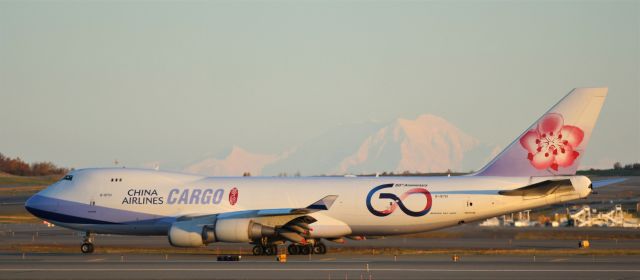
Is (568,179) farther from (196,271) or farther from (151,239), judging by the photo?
(151,239)

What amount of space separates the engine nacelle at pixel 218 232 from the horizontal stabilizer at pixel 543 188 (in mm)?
8537

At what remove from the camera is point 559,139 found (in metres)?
34.1

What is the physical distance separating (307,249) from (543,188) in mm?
8611

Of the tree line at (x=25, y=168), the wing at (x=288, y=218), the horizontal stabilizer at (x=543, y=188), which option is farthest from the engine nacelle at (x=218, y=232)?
the tree line at (x=25, y=168)

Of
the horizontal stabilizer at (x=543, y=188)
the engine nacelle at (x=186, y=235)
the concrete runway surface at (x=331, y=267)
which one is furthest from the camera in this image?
the engine nacelle at (x=186, y=235)

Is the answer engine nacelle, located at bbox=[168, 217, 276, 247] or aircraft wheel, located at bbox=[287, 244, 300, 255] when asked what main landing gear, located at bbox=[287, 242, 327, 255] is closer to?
aircraft wheel, located at bbox=[287, 244, 300, 255]

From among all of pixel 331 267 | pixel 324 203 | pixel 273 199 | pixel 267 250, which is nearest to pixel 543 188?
pixel 324 203

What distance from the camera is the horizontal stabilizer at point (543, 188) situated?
32.9 meters

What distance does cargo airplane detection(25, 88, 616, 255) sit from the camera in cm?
3400

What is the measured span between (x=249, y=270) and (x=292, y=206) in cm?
930

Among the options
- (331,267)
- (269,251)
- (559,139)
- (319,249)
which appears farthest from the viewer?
(319,249)

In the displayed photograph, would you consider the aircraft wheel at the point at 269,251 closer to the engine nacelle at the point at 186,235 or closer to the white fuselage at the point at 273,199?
the white fuselage at the point at 273,199

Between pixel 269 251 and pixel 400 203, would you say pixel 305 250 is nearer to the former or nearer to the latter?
pixel 269 251

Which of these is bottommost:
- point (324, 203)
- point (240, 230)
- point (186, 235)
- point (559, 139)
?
point (186, 235)
